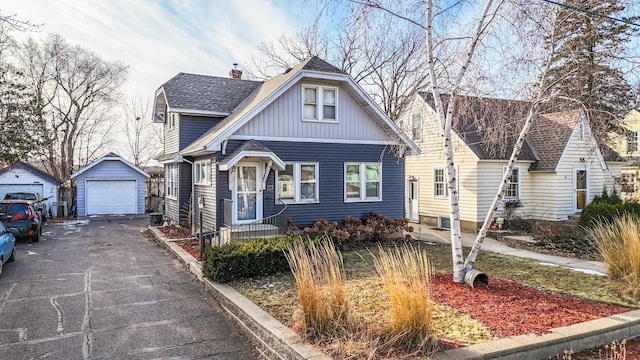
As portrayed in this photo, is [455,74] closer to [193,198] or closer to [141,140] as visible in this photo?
[193,198]

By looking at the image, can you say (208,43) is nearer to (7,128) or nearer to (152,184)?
(7,128)

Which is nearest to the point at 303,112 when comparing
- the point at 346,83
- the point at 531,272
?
the point at 346,83

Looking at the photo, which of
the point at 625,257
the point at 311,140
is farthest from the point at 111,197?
the point at 625,257

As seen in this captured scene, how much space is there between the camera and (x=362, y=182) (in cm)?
1525

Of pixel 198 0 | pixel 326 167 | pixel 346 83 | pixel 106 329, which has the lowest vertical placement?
pixel 106 329

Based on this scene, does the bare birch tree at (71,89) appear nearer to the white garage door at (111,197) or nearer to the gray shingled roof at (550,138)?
the white garage door at (111,197)

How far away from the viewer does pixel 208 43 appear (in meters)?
16.4

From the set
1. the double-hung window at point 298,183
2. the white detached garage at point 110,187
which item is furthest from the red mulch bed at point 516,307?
the white detached garage at point 110,187

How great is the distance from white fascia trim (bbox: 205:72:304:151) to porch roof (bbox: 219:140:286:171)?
0.55m

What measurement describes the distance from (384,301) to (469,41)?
5.01 metres

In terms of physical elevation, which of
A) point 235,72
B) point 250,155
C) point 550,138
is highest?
point 235,72

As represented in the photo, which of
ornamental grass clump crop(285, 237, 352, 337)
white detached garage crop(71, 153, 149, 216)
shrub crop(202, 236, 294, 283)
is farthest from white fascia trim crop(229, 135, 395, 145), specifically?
white detached garage crop(71, 153, 149, 216)

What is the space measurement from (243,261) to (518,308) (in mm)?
5268

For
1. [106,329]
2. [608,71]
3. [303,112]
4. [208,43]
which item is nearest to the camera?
[106,329]
